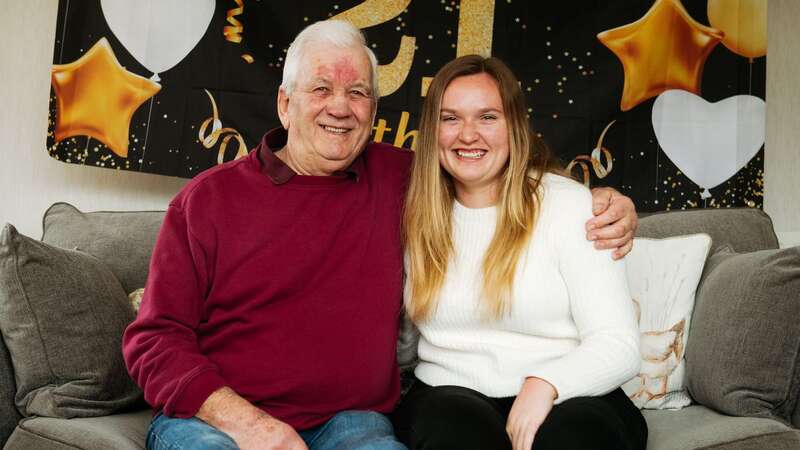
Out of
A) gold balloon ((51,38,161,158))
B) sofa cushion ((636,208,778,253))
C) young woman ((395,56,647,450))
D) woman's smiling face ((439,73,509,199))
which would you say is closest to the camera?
young woman ((395,56,647,450))

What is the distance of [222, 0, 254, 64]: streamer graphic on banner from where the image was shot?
2713 mm

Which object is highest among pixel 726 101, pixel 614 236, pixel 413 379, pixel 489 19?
pixel 489 19

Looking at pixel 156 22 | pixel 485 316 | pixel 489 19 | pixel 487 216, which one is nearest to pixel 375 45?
pixel 489 19

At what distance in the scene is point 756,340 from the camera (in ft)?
5.56

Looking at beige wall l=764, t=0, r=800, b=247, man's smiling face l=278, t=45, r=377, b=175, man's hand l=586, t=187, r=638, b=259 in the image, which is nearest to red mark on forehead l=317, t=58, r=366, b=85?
man's smiling face l=278, t=45, r=377, b=175

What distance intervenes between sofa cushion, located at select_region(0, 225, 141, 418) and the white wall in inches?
45.5

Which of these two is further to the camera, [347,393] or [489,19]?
[489,19]

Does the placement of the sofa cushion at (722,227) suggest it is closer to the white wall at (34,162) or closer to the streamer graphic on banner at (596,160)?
the streamer graphic on banner at (596,160)

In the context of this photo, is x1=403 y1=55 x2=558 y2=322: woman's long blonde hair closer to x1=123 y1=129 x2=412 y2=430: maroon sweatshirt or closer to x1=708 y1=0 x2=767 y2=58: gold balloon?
x1=123 y1=129 x2=412 y2=430: maroon sweatshirt

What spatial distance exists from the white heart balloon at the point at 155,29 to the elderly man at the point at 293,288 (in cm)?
102

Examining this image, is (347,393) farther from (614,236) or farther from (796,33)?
(796,33)

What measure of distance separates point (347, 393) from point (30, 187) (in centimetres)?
177

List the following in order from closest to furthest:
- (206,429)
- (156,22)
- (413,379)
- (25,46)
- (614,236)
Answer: (206,429) < (614,236) < (413,379) < (156,22) < (25,46)

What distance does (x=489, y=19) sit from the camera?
2760mm
